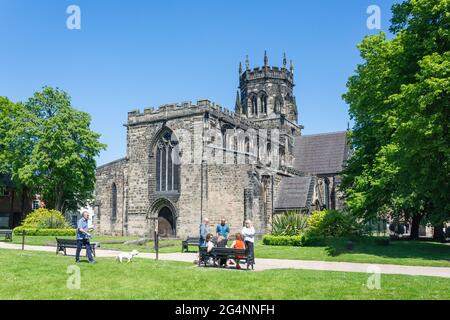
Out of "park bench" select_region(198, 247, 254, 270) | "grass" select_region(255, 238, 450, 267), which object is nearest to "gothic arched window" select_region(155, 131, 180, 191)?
"grass" select_region(255, 238, 450, 267)

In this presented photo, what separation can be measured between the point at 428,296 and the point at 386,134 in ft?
49.4

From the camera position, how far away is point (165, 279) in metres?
12.2

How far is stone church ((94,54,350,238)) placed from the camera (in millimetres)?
36156

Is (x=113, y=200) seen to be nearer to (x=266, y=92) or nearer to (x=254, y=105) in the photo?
(x=254, y=105)

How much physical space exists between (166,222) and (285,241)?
14.4 meters

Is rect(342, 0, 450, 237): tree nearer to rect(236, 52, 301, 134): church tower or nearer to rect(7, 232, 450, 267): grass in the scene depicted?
rect(7, 232, 450, 267): grass

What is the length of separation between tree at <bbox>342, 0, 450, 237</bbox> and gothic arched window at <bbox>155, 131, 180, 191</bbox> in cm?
1564

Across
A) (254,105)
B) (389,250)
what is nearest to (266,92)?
(254,105)

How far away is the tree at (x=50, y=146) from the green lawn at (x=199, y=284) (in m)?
29.0

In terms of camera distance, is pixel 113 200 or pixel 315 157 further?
pixel 315 157

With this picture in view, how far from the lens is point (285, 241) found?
2762 cm

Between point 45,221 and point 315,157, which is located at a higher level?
point 315,157
